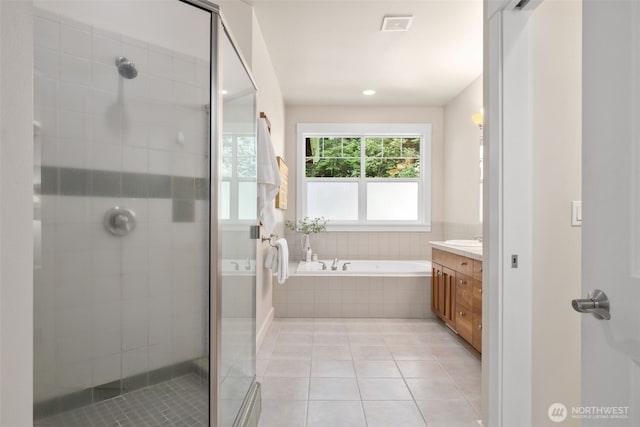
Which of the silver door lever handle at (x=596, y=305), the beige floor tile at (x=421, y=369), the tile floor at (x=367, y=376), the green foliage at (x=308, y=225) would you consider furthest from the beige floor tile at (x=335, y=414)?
the green foliage at (x=308, y=225)

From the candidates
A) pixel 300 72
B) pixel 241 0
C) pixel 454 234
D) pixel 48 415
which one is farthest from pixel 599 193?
pixel 454 234

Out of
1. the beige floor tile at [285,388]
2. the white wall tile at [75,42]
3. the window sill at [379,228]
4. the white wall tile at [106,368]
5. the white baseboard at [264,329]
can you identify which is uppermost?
the white wall tile at [75,42]

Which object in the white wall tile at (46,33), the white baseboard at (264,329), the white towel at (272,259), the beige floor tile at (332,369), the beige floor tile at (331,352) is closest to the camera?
the white wall tile at (46,33)

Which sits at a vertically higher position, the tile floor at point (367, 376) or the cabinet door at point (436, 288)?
the cabinet door at point (436, 288)

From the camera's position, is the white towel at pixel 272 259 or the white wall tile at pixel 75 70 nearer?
the white wall tile at pixel 75 70

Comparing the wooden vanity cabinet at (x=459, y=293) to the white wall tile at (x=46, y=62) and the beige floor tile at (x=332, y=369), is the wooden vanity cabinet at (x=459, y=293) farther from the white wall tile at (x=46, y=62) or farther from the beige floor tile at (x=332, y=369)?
the white wall tile at (x=46, y=62)

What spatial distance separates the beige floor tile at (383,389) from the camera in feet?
7.35

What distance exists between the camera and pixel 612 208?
2.69ft

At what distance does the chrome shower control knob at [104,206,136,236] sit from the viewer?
4.13ft

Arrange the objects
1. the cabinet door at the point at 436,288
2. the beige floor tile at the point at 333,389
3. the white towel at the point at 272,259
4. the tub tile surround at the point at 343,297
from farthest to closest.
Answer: the tub tile surround at the point at 343,297 → the cabinet door at the point at 436,288 → the white towel at the point at 272,259 → the beige floor tile at the point at 333,389

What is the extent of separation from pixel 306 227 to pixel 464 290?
7.61 ft

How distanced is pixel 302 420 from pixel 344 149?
3.68 metres

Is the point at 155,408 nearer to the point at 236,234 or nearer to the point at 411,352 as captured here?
the point at 236,234

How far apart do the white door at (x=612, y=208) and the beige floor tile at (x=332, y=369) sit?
1.82m
